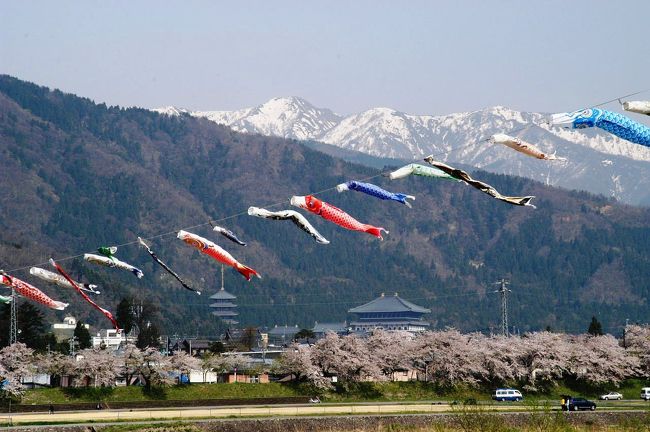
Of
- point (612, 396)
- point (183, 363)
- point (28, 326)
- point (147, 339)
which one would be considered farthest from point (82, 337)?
point (612, 396)

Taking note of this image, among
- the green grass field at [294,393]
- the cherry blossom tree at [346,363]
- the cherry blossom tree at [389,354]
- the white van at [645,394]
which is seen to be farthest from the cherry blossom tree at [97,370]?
the white van at [645,394]

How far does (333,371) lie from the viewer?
10775cm

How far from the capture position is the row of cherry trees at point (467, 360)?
107250 mm

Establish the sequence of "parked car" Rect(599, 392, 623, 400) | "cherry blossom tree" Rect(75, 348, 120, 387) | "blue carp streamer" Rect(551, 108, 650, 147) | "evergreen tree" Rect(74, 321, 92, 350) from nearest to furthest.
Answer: "blue carp streamer" Rect(551, 108, 650, 147) → "cherry blossom tree" Rect(75, 348, 120, 387) → "parked car" Rect(599, 392, 623, 400) → "evergreen tree" Rect(74, 321, 92, 350)

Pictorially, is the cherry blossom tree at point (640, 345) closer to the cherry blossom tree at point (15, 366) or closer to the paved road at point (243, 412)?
the paved road at point (243, 412)

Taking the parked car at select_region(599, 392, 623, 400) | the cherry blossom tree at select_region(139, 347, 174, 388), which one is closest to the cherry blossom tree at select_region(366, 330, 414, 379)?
the parked car at select_region(599, 392, 623, 400)

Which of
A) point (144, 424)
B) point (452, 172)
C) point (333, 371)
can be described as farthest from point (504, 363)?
point (452, 172)

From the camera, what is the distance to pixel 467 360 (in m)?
109

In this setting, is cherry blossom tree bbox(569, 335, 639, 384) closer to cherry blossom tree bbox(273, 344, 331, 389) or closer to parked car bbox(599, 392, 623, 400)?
parked car bbox(599, 392, 623, 400)

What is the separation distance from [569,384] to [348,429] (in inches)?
1527

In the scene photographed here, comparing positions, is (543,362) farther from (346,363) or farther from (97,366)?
(97,366)

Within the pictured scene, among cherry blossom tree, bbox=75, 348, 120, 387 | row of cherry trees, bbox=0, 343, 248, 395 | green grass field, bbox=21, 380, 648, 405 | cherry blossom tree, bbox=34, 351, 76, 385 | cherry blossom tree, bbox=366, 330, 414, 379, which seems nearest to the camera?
green grass field, bbox=21, 380, 648, 405

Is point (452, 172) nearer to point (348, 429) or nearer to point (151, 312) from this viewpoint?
point (348, 429)

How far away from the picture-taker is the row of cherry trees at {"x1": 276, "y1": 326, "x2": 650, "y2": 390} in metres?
107
